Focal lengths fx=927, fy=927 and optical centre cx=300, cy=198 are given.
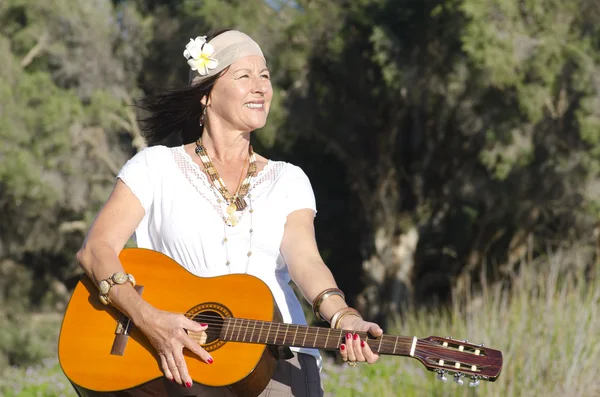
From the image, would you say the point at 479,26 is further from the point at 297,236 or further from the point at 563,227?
the point at 297,236

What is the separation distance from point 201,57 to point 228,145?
1.10ft

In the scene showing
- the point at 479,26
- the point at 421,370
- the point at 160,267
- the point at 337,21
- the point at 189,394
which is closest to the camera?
the point at 189,394

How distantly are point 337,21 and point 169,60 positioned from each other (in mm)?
3366

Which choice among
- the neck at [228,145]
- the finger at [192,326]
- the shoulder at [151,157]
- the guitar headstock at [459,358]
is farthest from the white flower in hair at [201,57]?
the guitar headstock at [459,358]

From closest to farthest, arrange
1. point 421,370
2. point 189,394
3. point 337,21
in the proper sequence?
point 189,394 < point 421,370 < point 337,21

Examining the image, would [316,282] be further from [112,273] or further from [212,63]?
[212,63]

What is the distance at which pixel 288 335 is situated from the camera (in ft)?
9.47

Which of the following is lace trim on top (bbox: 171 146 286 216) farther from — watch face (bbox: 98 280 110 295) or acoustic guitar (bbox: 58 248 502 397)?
watch face (bbox: 98 280 110 295)

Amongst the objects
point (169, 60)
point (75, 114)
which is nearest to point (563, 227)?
point (169, 60)

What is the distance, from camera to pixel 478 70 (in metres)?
14.6

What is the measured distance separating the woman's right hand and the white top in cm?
28

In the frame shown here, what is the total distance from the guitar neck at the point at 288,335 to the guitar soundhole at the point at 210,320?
0.03 m

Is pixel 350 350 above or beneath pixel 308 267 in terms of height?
beneath

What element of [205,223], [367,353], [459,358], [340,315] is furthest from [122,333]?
[459,358]
